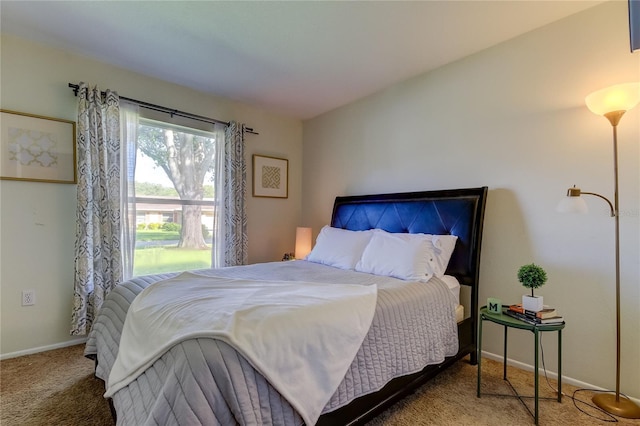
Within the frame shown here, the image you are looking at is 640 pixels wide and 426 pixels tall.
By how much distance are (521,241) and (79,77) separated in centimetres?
394

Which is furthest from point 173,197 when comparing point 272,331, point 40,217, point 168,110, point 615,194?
point 615,194

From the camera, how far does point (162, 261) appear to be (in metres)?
3.07

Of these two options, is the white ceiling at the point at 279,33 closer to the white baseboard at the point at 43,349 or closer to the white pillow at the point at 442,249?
the white pillow at the point at 442,249

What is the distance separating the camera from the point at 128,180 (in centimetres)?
279

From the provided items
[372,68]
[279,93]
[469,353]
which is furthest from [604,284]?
[279,93]

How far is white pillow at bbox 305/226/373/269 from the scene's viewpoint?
8.46ft

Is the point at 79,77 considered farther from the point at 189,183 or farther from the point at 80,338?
the point at 80,338

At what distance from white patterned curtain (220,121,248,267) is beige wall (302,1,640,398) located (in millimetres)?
1851

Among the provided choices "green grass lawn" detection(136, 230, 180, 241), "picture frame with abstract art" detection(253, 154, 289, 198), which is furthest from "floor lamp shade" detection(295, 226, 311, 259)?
"green grass lawn" detection(136, 230, 180, 241)

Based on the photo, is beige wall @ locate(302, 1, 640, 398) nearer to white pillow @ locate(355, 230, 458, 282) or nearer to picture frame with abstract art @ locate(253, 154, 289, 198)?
white pillow @ locate(355, 230, 458, 282)

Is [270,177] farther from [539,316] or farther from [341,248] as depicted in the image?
[539,316]

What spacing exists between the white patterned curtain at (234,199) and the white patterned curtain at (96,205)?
103cm

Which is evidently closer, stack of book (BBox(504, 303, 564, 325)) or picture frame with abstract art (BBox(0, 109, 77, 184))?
stack of book (BBox(504, 303, 564, 325))

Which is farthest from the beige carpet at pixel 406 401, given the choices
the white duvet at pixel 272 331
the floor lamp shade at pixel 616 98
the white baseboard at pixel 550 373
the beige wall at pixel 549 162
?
the floor lamp shade at pixel 616 98
